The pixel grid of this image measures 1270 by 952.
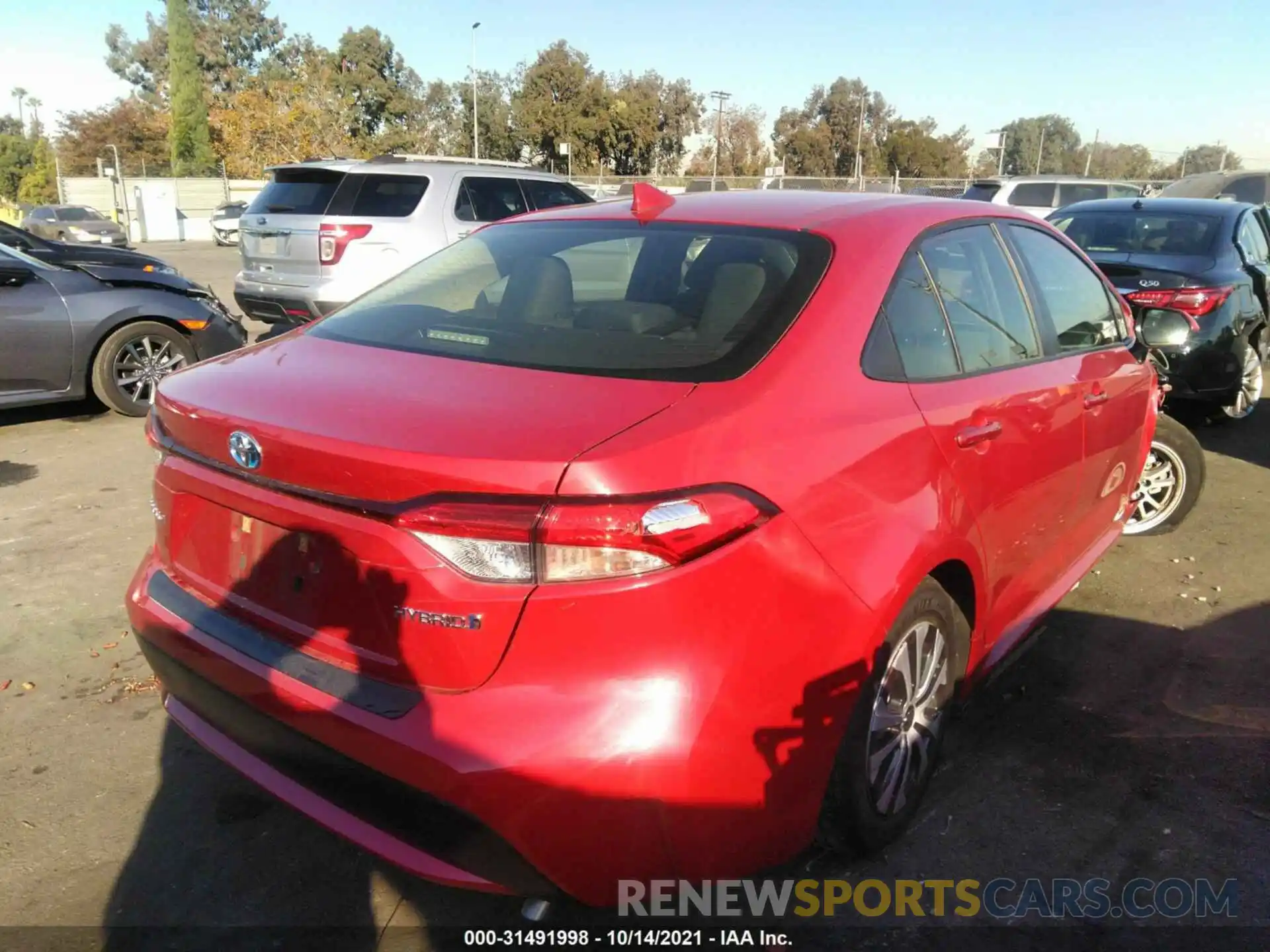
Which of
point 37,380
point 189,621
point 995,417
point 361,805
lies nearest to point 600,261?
point 995,417

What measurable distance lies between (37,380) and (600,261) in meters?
5.60

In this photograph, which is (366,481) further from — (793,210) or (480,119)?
(480,119)

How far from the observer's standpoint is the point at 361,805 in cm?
203

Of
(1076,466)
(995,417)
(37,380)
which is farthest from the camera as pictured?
(37,380)

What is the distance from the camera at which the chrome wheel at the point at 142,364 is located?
729 cm

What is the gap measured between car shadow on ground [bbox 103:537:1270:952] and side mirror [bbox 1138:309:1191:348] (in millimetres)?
3350

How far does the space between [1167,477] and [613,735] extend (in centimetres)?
438

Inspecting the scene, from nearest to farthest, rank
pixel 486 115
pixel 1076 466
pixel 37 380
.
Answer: pixel 1076 466 → pixel 37 380 → pixel 486 115

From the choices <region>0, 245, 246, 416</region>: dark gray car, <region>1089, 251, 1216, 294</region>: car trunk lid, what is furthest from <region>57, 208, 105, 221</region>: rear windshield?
<region>1089, 251, 1216, 294</region>: car trunk lid

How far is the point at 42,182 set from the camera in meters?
61.0

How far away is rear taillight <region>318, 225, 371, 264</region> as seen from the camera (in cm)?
872

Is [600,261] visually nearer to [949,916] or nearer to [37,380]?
[949,916]

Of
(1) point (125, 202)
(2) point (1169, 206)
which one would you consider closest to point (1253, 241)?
(2) point (1169, 206)

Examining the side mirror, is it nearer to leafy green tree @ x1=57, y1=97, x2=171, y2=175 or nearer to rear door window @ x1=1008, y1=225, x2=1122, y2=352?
rear door window @ x1=1008, y1=225, x2=1122, y2=352
